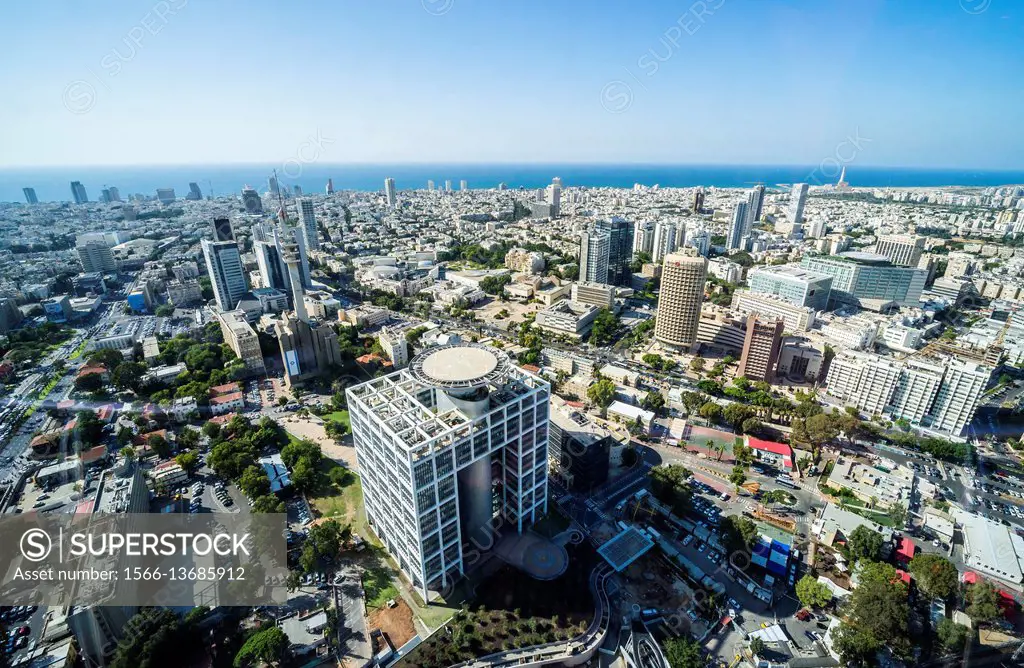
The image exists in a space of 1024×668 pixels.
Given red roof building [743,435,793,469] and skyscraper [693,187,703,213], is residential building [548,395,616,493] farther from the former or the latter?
skyscraper [693,187,703,213]

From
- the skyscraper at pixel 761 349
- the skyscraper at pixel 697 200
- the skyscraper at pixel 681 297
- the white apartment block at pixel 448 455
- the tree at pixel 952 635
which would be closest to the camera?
the white apartment block at pixel 448 455

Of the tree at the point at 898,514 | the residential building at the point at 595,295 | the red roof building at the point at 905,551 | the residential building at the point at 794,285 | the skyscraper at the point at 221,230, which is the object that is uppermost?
the skyscraper at the point at 221,230

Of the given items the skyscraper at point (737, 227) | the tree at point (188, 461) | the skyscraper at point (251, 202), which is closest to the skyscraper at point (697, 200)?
the skyscraper at point (737, 227)

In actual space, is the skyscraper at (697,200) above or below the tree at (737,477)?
above

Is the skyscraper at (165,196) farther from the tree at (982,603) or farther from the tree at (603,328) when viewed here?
the tree at (982,603)

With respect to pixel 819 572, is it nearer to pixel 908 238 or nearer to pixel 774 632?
pixel 774 632
